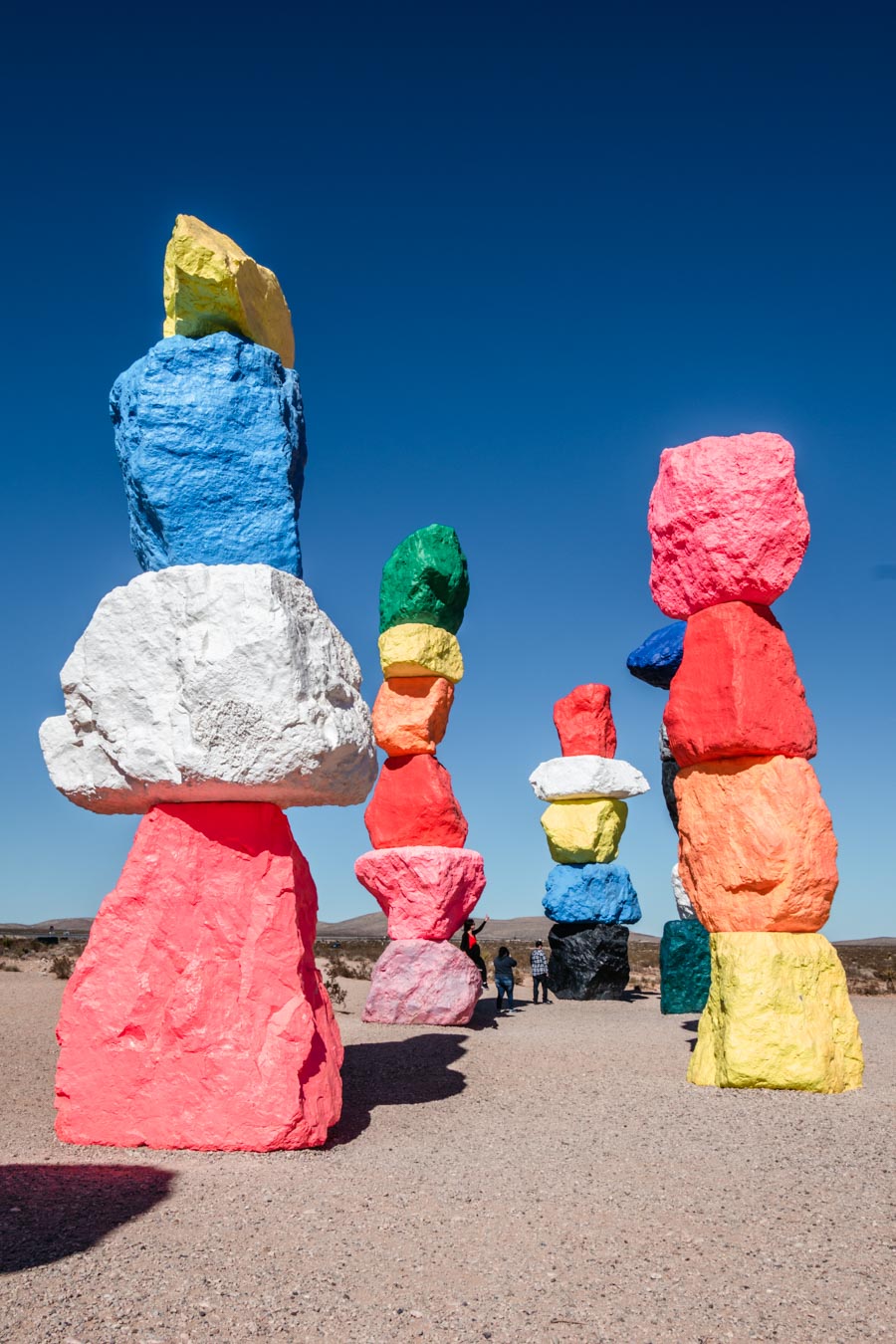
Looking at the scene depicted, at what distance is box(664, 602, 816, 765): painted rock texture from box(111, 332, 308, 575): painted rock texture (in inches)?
140

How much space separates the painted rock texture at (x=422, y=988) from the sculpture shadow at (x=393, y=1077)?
123 centimetres

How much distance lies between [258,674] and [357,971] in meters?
15.9

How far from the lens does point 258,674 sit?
5.90 m

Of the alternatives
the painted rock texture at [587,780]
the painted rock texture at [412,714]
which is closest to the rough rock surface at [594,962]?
the painted rock texture at [587,780]

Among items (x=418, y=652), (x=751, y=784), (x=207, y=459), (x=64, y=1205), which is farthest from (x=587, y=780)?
(x=64, y=1205)

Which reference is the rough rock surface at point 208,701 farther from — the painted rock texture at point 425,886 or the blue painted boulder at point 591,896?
the blue painted boulder at point 591,896

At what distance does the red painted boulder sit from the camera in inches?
478

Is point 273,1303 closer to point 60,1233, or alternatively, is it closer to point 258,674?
point 60,1233

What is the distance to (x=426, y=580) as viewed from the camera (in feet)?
40.4

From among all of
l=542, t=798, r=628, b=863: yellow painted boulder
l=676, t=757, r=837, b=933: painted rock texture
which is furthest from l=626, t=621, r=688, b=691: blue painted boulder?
l=676, t=757, r=837, b=933: painted rock texture

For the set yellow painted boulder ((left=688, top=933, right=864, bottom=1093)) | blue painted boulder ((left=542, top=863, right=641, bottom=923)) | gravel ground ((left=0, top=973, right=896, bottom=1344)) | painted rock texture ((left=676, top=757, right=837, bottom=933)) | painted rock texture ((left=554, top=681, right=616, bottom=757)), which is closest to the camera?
gravel ground ((left=0, top=973, right=896, bottom=1344))

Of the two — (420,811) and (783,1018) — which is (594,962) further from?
(783,1018)

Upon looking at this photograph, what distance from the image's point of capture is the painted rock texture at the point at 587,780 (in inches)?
613

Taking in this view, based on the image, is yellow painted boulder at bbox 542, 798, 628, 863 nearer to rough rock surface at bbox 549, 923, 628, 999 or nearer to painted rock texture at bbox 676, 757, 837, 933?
rough rock surface at bbox 549, 923, 628, 999
